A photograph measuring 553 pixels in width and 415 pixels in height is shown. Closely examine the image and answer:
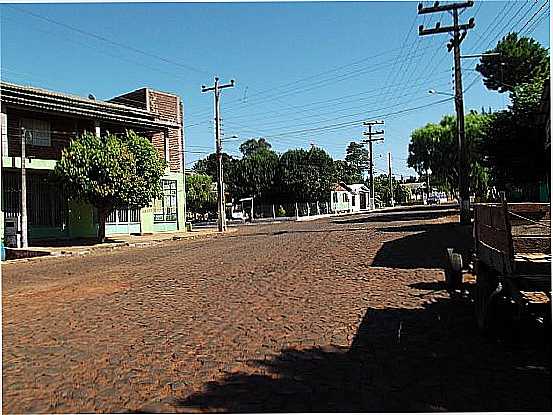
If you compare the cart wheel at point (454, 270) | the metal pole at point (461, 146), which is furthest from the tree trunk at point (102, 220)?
the cart wheel at point (454, 270)

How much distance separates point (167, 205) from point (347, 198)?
4910 centimetres

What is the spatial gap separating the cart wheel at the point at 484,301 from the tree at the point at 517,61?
25423 millimetres

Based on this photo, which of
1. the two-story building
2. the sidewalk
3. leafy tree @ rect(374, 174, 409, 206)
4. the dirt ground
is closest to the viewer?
the dirt ground

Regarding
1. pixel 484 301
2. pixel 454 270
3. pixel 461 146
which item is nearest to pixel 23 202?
pixel 461 146

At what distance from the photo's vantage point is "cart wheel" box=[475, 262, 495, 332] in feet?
22.7

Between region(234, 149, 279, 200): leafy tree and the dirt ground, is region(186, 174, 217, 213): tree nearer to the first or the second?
region(234, 149, 279, 200): leafy tree

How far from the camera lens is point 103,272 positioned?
15938 mm

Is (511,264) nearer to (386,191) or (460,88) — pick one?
(460,88)

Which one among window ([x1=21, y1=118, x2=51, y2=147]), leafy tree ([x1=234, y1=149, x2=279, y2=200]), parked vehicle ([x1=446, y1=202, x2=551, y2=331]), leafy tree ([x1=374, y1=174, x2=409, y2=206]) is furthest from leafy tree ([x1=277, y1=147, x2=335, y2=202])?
parked vehicle ([x1=446, y1=202, x2=551, y2=331])

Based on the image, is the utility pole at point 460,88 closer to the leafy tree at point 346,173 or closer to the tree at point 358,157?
the leafy tree at point 346,173

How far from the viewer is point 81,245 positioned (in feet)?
86.7

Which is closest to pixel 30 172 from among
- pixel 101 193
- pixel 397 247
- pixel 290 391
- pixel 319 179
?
pixel 101 193

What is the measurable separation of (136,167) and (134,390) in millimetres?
20735

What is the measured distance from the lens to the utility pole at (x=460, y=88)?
2736 centimetres
